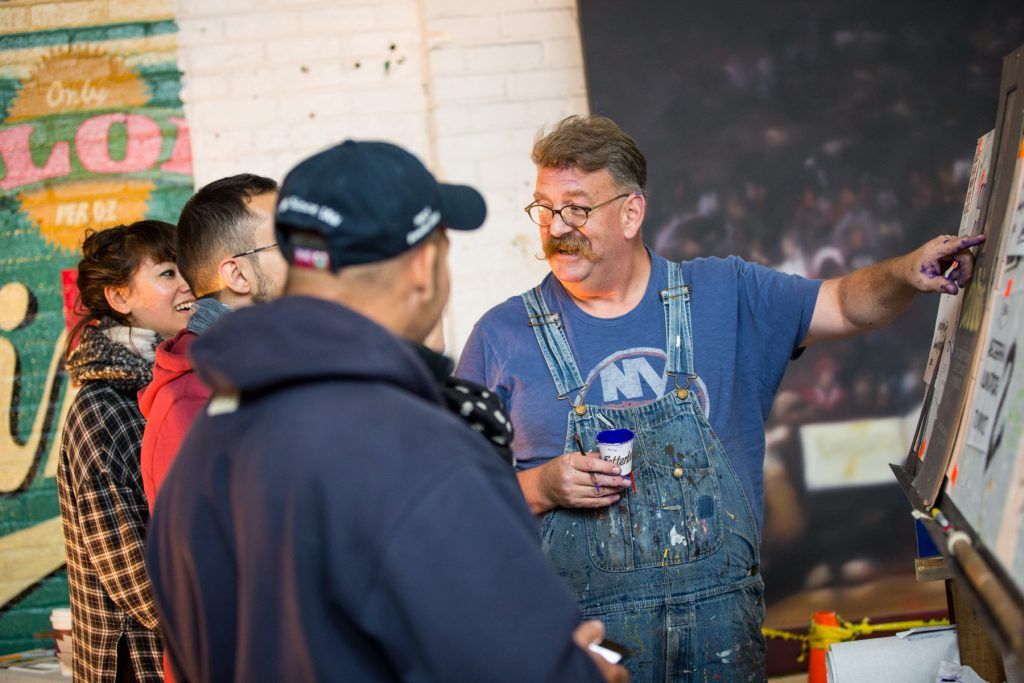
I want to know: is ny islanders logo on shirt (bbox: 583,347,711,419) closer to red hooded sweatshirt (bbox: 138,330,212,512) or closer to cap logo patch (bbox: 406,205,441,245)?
red hooded sweatshirt (bbox: 138,330,212,512)

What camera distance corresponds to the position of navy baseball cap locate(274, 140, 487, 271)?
1238mm

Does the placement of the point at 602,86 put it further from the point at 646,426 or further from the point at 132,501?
the point at 132,501

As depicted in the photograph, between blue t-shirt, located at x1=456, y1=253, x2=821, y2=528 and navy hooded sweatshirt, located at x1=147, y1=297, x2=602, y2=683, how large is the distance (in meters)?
1.22

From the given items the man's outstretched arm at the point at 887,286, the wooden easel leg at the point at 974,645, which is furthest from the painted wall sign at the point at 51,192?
the wooden easel leg at the point at 974,645

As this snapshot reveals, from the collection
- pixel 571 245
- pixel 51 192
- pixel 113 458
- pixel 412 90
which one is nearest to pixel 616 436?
pixel 571 245

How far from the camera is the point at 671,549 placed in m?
2.32

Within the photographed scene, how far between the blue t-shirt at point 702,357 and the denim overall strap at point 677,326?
17 millimetres

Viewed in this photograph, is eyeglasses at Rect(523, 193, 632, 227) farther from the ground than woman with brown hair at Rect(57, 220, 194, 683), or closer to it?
farther from the ground

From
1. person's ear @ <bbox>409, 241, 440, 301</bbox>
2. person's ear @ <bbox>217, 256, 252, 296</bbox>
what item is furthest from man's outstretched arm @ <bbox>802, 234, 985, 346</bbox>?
person's ear @ <bbox>217, 256, 252, 296</bbox>

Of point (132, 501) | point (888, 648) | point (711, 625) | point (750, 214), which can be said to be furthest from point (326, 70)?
point (888, 648)

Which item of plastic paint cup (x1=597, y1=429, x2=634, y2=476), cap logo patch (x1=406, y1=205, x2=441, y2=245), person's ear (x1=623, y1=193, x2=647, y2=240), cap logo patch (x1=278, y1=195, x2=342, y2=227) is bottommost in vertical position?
plastic paint cup (x1=597, y1=429, x2=634, y2=476)

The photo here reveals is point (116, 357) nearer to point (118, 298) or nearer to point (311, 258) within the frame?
point (118, 298)

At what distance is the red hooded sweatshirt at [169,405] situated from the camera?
2.06 m

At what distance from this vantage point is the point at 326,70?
386 cm
